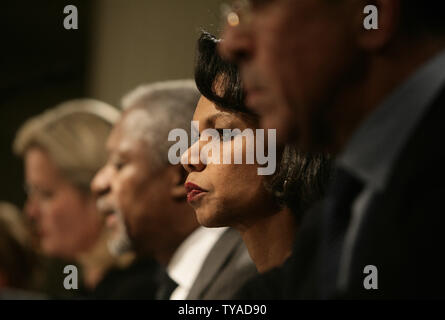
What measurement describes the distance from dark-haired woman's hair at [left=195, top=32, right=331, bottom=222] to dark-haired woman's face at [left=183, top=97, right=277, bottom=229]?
2cm

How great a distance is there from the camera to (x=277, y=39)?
2.53ft

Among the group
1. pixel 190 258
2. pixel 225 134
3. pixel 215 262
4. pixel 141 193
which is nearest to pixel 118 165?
pixel 141 193

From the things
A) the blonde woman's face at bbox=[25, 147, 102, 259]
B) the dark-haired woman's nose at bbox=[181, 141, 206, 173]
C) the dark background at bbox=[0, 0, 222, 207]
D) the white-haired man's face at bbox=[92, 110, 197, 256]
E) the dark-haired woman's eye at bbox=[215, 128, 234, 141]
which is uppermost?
the dark background at bbox=[0, 0, 222, 207]

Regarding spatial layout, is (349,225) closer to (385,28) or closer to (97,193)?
(385,28)

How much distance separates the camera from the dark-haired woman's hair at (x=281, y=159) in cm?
109

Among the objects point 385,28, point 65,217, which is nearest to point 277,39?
point 385,28

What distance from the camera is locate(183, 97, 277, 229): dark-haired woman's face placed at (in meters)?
1.10

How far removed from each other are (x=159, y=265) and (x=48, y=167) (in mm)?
721

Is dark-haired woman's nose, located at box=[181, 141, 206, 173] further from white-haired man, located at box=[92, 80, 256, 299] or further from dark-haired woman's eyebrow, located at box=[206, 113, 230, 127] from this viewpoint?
white-haired man, located at box=[92, 80, 256, 299]

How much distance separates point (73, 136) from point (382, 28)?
57.8 inches

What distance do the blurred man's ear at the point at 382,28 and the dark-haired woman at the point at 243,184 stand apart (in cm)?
34

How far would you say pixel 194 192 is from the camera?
1.12 m

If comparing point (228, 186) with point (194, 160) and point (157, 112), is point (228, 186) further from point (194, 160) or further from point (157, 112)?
point (157, 112)

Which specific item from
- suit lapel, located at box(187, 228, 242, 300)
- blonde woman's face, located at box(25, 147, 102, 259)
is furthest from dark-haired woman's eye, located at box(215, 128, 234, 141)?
blonde woman's face, located at box(25, 147, 102, 259)
